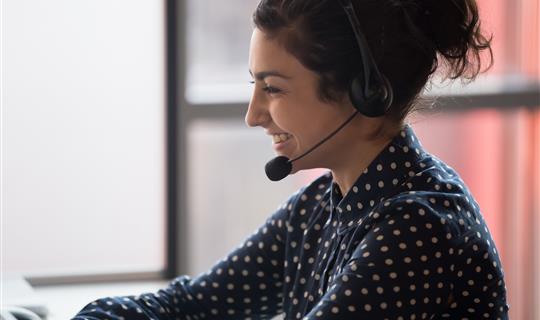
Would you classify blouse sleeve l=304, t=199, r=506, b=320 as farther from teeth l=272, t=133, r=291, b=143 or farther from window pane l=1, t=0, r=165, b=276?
window pane l=1, t=0, r=165, b=276

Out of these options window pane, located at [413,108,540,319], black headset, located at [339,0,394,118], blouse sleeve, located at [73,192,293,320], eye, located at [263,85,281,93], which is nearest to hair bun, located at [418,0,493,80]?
black headset, located at [339,0,394,118]

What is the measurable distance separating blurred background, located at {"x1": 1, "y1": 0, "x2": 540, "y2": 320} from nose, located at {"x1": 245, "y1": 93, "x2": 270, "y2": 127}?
3.00ft

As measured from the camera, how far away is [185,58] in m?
2.19

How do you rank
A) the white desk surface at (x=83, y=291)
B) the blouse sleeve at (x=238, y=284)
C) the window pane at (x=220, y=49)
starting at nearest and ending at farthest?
the blouse sleeve at (x=238, y=284)
the white desk surface at (x=83, y=291)
the window pane at (x=220, y=49)

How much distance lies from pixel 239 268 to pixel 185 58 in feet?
2.78

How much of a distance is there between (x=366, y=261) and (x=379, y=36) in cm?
29

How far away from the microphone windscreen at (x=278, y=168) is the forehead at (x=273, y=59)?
123mm

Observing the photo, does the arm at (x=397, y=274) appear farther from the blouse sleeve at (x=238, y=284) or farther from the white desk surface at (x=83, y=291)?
the white desk surface at (x=83, y=291)

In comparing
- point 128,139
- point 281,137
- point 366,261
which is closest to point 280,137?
point 281,137

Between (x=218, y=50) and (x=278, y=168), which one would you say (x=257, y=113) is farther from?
(x=218, y=50)

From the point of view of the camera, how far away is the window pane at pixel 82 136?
214cm

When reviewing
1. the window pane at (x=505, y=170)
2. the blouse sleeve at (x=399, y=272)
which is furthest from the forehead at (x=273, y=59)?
the window pane at (x=505, y=170)

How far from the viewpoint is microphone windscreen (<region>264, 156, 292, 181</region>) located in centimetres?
130

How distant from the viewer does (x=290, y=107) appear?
4.18ft
